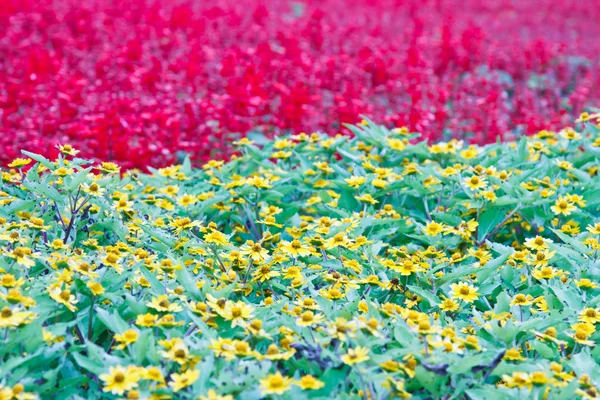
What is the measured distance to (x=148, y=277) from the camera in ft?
6.88

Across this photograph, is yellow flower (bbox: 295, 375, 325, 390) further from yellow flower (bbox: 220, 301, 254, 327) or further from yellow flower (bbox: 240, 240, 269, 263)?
yellow flower (bbox: 240, 240, 269, 263)

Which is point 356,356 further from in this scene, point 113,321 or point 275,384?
point 113,321

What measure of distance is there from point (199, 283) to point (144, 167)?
6.16ft

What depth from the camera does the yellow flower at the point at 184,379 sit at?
5.41 ft

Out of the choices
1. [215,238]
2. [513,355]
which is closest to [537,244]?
[513,355]

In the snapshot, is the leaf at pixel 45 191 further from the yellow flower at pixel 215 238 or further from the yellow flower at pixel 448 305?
the yellow flower at pixel 448 305

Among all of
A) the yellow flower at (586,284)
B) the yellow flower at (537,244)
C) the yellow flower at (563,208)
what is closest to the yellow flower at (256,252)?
the yellow flower at (537,244)

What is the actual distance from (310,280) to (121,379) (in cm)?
78

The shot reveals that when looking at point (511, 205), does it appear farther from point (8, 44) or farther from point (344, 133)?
point (8, 44)

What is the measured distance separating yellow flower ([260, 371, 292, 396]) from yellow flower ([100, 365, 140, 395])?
11.6 inches

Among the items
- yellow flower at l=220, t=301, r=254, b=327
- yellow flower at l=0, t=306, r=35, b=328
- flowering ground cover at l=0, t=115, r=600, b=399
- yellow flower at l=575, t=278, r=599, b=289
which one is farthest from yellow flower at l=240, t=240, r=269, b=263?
yellow flower at l=575, t=278, r=599, b=289

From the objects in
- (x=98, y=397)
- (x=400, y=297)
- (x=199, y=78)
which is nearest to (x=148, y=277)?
(x=98, y=397)

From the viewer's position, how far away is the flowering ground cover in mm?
1790

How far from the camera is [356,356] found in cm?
173
